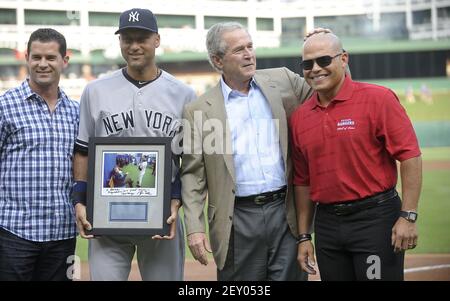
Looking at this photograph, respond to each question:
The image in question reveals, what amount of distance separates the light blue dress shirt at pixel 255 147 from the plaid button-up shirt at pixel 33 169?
84 centimetres

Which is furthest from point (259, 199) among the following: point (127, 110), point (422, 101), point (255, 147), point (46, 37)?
point (422, 101)

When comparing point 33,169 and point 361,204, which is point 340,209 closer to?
point 361,204

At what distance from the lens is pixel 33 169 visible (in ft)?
10.5

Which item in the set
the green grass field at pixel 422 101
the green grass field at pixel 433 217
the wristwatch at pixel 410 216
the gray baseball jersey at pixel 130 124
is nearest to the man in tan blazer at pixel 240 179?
the gray baseball jersey at pixel 130 124

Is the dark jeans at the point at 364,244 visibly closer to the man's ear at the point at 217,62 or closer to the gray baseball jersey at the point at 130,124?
the gray baseball jersey at the point at 130,124

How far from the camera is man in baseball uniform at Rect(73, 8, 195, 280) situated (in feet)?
10.4

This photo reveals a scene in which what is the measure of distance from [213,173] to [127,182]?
0.42 m

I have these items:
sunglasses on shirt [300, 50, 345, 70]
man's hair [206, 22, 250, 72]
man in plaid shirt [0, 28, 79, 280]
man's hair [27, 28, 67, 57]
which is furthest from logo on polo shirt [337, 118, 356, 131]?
man's hair [27, 28, 67, 57]

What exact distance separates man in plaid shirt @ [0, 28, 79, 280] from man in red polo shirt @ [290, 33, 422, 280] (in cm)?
123

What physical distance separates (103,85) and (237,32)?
71 cm

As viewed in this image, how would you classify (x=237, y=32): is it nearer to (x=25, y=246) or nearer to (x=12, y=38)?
(x=25, y=246)

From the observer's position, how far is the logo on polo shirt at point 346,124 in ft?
9.64

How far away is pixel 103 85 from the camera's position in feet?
10.6
